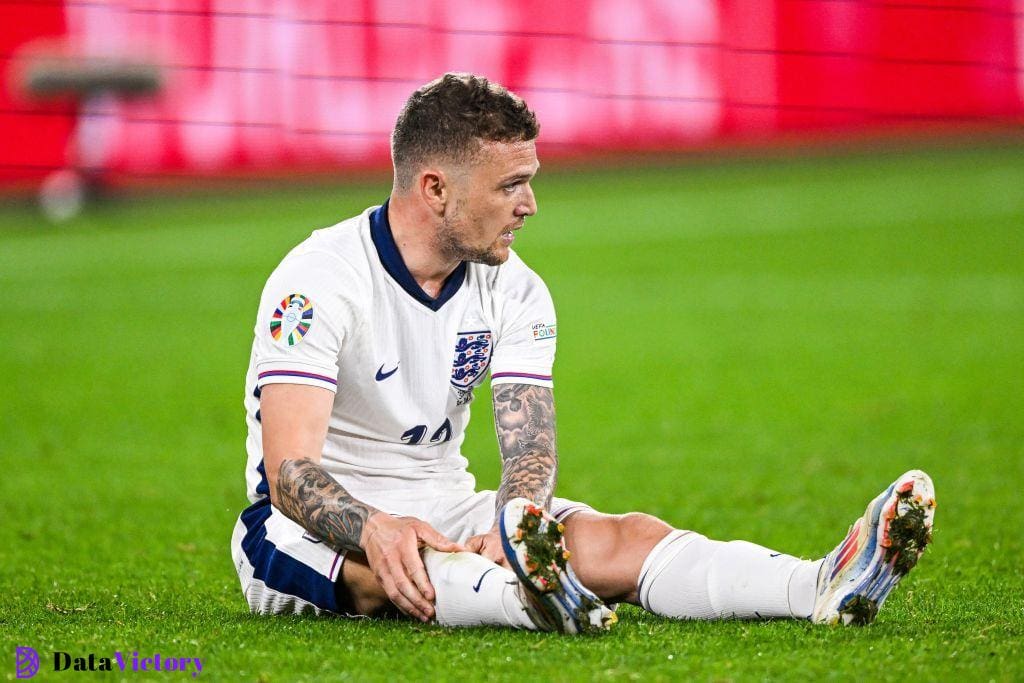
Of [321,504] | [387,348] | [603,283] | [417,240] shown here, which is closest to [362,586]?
[321,504]

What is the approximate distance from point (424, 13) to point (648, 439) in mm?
9790

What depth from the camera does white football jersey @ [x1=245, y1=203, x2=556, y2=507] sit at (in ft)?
12.4

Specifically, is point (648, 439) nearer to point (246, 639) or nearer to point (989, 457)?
point (989, 457)

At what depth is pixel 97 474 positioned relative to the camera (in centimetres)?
712

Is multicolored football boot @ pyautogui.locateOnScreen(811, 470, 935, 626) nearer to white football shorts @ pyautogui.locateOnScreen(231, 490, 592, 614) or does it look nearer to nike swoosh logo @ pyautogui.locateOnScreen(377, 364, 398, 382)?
white football shorts @ pyautogui.locateOnScreen(231, 490, 592, 614)

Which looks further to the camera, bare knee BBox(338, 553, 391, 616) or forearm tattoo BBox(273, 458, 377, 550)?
bare knee BBox(338, 553, 391, 616)

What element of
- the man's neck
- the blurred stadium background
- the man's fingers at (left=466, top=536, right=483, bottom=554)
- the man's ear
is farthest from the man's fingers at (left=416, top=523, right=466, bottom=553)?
the man's ear

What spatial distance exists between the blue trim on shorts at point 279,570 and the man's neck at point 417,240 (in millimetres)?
727

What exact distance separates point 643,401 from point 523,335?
4.91m

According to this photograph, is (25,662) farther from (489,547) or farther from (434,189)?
(434,189)

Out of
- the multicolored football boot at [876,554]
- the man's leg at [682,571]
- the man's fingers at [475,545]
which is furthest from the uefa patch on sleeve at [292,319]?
the multicolored football boot at [876,554]

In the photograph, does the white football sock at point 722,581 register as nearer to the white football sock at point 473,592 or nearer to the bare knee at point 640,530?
the bare knee at point 640,530

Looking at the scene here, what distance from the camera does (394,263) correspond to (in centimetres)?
397

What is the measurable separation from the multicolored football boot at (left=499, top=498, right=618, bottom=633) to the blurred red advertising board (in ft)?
42.8
